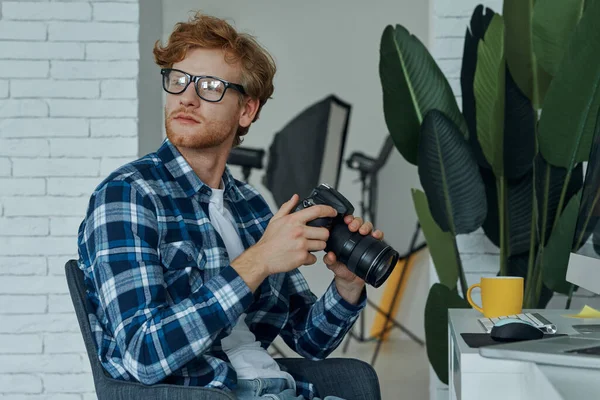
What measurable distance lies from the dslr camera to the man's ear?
363 millimetres

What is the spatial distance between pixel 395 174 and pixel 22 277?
1.93m

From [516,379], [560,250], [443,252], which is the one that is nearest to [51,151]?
[443,252]

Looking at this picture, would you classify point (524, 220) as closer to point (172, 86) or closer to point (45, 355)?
point (172, 86)

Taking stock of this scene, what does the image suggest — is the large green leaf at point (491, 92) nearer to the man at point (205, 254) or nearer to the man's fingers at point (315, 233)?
the man at point (205, 254)

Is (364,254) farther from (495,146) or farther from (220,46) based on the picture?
(495,146)

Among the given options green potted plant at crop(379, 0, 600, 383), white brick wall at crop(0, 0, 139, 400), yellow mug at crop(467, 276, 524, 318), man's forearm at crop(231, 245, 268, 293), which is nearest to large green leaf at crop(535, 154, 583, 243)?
green potted plant at crop(379, 0, 600, 383)

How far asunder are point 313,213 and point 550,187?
3.59ft

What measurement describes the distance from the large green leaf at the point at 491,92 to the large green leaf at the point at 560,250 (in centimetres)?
27

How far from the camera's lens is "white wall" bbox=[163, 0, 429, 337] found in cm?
390

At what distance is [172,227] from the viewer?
4.49 feet

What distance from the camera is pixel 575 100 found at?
74.8 inches

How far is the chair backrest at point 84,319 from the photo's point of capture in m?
1.31

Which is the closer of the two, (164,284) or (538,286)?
(164,284)

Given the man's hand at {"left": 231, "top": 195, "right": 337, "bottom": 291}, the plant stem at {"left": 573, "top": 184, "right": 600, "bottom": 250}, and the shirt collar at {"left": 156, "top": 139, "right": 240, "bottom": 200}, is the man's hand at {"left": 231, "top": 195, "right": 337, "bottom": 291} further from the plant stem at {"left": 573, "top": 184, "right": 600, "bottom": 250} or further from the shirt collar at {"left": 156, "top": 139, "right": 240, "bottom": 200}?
the plant stem at {"left": 573, "top": 184, "right": 600, "bottom": 250}
